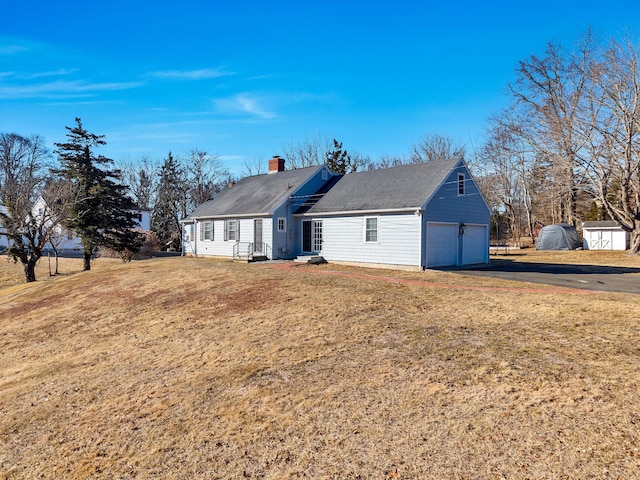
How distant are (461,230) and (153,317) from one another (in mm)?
13870

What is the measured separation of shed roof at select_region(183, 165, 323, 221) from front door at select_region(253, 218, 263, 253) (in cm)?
54

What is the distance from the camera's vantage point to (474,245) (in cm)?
2039

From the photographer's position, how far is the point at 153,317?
435 inches

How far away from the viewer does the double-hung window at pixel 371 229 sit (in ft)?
60.6

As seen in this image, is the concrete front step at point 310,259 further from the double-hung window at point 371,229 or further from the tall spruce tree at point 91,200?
the tall spruce tree at point 91,200

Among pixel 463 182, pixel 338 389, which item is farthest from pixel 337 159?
pixel 338 389

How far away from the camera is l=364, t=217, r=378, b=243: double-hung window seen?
18484mm

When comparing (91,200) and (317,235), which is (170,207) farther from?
(317,235)

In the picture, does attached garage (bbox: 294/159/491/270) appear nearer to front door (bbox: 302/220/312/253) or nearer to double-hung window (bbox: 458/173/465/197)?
double-hung window (bbox: 458/173/465/197)

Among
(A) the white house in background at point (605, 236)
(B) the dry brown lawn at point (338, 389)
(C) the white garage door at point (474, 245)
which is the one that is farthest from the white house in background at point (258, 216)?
(A) the white house in background at point (605, 236)

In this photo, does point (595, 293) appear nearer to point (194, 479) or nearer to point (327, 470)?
point (327, 470)

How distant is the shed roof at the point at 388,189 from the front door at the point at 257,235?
9.24ft

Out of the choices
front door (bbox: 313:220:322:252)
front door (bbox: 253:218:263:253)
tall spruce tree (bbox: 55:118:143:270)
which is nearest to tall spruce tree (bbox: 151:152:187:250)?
tall spruce tree (bbox: 55:118:143:270)

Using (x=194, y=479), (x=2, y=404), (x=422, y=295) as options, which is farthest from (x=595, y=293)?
(x=2, y=404)
